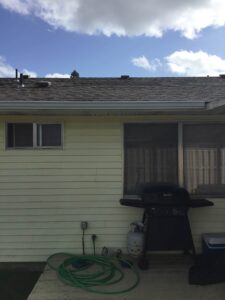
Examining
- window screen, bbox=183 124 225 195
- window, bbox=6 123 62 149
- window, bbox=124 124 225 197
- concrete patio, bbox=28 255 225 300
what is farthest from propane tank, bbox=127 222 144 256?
window, bbox=6 123 62 149

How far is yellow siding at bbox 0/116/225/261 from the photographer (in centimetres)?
633

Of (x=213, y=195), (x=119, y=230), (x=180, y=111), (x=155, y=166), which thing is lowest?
(x=119, y=230)

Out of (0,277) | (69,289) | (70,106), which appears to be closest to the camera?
(69,289)

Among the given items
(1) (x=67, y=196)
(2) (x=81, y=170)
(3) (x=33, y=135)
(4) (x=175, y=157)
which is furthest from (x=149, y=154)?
(3) (x=33, y=135)

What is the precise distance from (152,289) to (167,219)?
117 centimetres

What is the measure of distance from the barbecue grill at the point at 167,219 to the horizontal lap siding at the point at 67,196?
517 millimetres

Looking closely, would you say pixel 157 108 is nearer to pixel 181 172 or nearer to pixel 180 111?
pixel 180 111

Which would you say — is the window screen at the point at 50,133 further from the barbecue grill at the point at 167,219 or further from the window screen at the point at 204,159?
the window screen at the point at 204,159

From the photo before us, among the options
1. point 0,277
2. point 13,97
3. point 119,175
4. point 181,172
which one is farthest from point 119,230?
point 13,97

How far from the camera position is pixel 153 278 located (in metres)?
5.32

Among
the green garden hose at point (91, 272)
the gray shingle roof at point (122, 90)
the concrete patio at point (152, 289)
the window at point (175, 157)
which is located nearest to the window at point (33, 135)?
the gray shingle roof at point (122, 90)

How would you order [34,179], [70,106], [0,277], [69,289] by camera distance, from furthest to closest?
[34,179]
[0,277]
[70,106]
[69,289]

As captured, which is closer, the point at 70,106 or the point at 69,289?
the point at 69,289

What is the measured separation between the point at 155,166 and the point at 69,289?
227 cm
